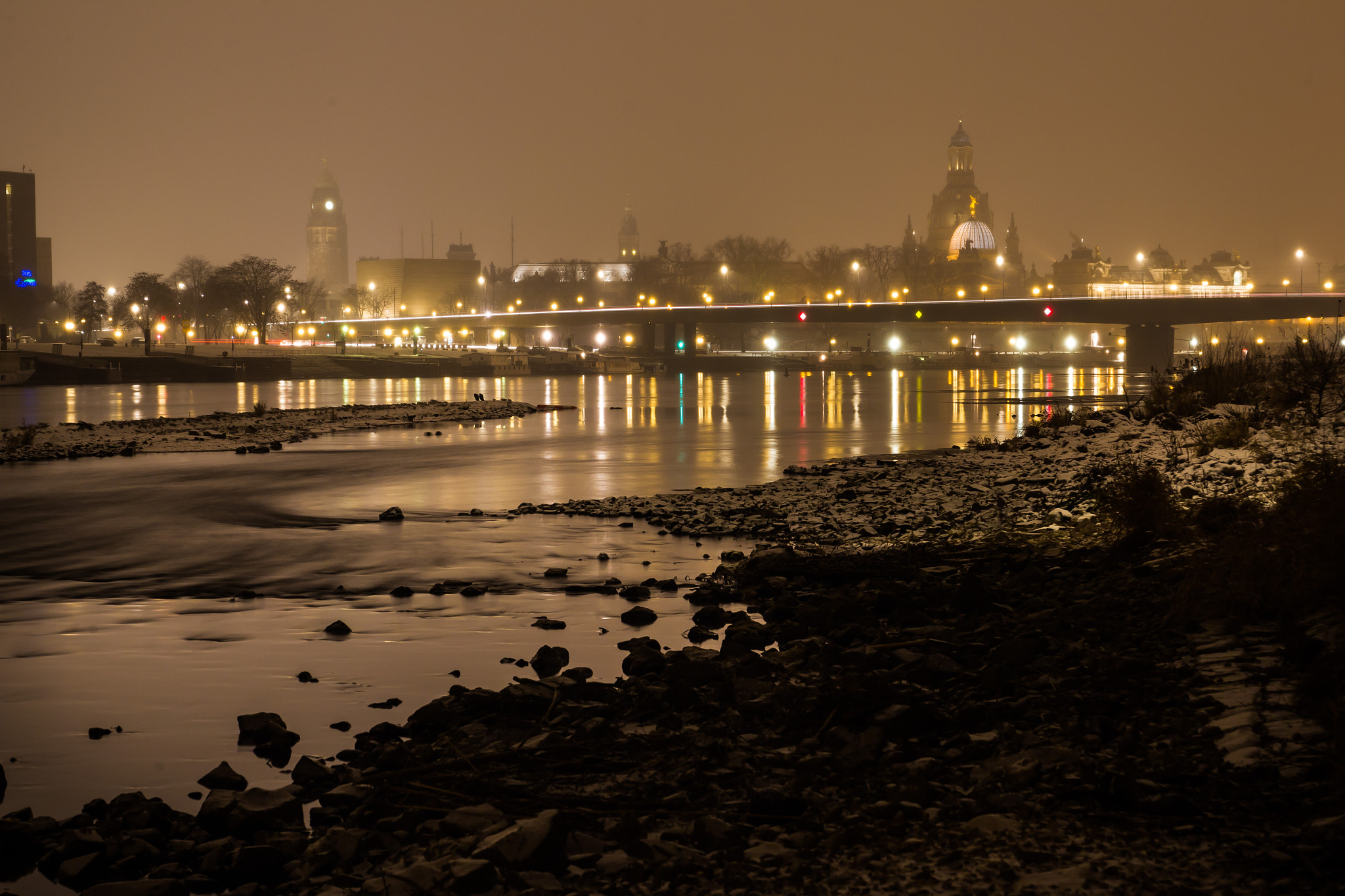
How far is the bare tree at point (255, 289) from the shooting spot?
16425 cm

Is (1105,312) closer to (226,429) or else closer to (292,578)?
(226,429)

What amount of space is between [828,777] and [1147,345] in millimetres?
134626

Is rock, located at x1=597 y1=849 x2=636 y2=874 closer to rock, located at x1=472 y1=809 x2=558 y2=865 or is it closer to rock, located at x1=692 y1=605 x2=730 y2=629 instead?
→ rock, located at x1=472 y1=809 x2=558 y2=865

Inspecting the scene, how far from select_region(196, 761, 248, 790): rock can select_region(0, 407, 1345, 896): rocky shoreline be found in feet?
0.07

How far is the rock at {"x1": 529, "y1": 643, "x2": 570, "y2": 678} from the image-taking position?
11.7 m

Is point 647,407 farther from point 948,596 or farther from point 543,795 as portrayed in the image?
point 543,795

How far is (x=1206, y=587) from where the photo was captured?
35.7 feet

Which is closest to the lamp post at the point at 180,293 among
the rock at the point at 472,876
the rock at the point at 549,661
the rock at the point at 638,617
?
the rock at the point at 638,617

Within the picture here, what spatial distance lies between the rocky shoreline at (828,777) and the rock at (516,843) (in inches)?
0.6

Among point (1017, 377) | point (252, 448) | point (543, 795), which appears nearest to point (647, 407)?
point (252, 448)

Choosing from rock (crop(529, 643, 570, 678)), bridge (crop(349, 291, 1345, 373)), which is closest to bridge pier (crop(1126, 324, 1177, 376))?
bridge (crop(349, 291, 1345, 373))

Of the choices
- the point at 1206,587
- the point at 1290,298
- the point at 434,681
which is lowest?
the point at 434,681

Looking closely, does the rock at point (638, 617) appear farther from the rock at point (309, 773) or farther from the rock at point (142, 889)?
the rock at point (142, 889)

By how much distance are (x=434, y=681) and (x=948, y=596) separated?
5534mm
